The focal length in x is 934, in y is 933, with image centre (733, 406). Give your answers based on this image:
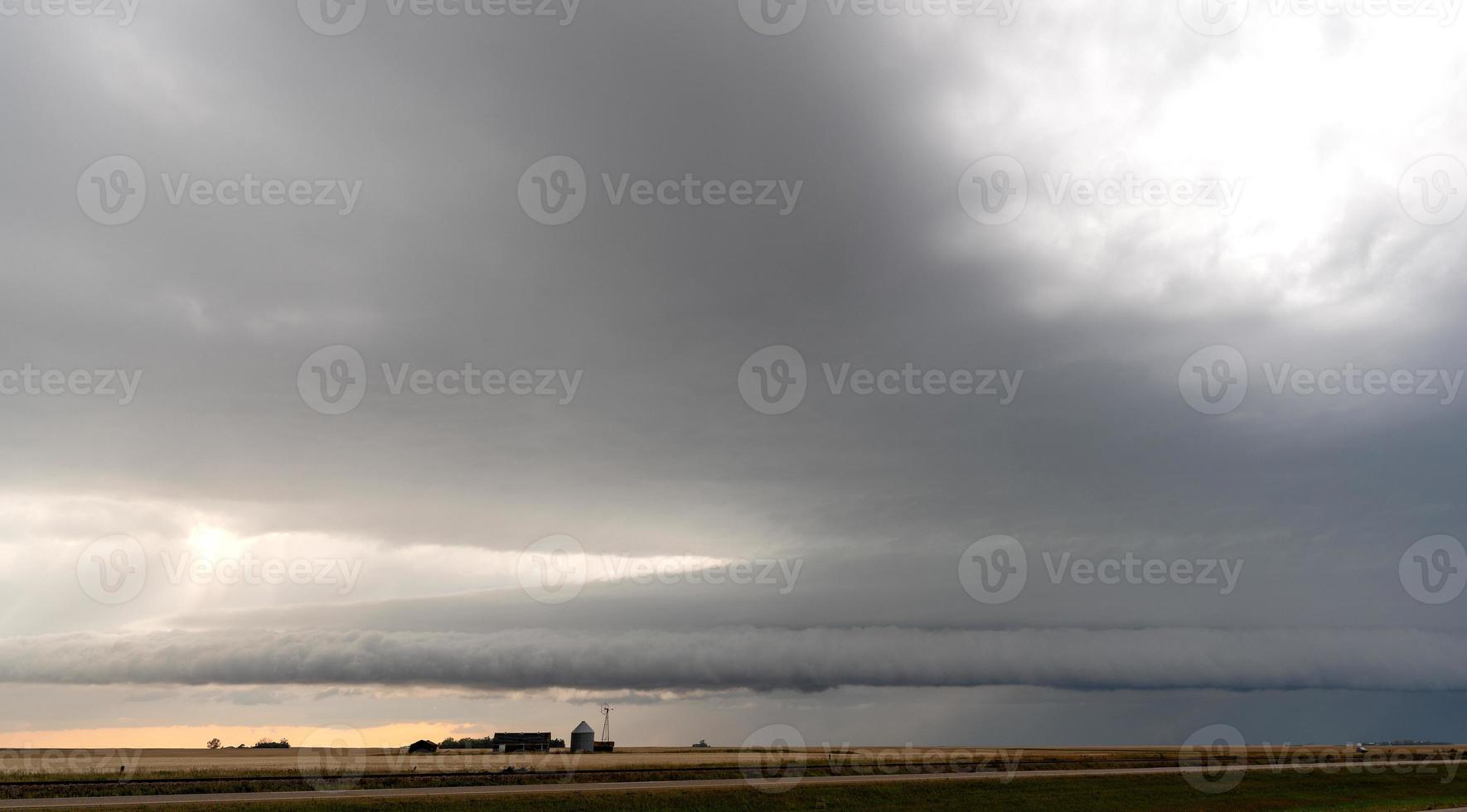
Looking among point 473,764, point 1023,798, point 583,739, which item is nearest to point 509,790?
point 473,764

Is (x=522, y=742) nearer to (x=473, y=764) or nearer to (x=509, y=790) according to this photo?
(x=473, y=764)

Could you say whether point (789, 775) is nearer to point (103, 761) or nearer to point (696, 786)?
point (696, 786)

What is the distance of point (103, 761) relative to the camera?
89.8 m

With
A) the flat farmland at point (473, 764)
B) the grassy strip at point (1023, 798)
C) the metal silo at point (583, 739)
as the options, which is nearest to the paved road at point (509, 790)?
the grassy strip at point (1023, 798)

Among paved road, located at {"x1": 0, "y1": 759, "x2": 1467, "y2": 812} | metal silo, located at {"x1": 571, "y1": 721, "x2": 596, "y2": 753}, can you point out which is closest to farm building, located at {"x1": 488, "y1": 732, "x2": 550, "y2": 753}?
metal silo, located at {"x1": 571, "y1": 721, "x2": 596, "y2": 753}

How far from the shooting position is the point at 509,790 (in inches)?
2697

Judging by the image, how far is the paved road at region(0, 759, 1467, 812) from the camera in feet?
184

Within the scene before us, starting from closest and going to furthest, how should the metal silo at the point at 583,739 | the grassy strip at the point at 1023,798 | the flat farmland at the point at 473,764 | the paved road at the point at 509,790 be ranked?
the paved road at the point at 509,790, the grassy strip at the point at 1023,798, the flat farmland at the point at 473,764, the metal silo at the point at 583,739

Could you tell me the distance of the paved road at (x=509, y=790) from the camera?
56.0m

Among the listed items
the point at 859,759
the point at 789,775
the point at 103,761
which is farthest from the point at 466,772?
the point at 859,759

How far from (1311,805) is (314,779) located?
83675 millimetres

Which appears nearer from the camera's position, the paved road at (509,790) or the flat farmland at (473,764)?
the paved road at (509,790)

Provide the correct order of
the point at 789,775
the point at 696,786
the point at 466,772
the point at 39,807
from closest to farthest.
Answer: the point at 39,807 → the point at 696,786 → the point at 466,772 → the point at 789,775

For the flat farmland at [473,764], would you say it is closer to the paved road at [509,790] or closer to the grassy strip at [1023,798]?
the paved road at [509,790]
